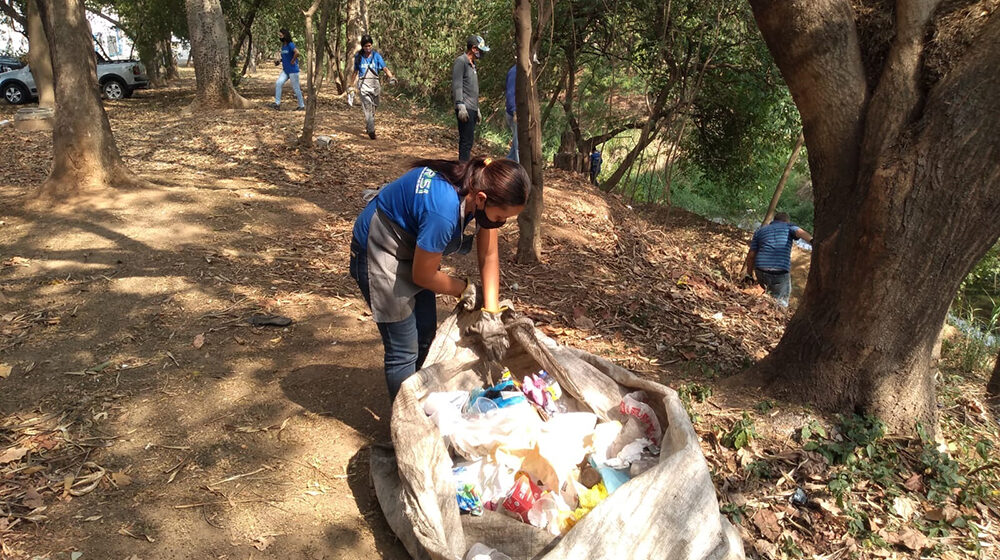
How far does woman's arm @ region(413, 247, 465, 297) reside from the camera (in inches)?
97.5

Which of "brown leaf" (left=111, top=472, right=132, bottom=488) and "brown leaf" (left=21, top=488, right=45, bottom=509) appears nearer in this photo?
"brown leaf" (left=21, top=488, right=45, bottom=509)

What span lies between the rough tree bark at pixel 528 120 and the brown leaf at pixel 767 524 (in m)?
2.48

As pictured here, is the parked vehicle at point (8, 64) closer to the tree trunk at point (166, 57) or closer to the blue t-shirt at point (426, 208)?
the tree trunk at point (166, 57)

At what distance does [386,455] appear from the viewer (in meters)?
2.85

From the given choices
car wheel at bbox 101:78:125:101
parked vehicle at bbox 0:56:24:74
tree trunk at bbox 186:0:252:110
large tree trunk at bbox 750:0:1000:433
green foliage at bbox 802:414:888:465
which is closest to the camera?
large tree trunk at bbox 750:0:1000:433

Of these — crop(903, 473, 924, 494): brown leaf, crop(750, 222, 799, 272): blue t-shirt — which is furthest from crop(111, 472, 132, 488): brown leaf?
crop(750, 222, 799, 272): blue t-shirt

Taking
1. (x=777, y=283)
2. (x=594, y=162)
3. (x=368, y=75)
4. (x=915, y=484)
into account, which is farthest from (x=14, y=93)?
(x=915, y=484)

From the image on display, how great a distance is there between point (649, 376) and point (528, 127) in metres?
2.11

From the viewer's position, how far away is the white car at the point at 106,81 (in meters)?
15.5

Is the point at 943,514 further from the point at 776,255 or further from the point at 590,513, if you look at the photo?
the point at 776,255

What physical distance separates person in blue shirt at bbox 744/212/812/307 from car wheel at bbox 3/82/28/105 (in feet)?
57.9

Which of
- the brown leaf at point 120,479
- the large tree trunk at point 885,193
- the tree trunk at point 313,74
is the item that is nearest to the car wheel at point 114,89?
the tree trunk at point 313,74

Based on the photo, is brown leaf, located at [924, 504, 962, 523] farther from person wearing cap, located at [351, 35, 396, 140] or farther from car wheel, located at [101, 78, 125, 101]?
car wheel, located at [101, 78, 125, 101]

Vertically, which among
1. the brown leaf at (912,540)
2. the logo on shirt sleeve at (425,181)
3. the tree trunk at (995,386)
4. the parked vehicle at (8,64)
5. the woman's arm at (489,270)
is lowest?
the tree trunk at (995,386)
